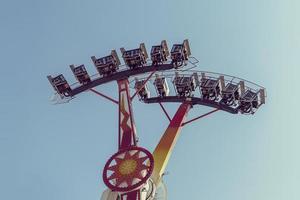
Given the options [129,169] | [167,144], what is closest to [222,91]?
[167,144]

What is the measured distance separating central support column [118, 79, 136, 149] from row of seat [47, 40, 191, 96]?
1264mm

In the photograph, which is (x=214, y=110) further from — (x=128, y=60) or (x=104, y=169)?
(x=104, y=169)

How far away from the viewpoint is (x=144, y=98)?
139ft

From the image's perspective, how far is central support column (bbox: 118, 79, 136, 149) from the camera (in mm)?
33812

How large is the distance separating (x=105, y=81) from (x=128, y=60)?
2039mm

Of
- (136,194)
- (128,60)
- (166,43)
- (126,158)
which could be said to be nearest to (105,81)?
(128,60)

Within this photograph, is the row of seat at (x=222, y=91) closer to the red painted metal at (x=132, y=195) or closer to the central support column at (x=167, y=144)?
the central support column at (x=167, y=144)

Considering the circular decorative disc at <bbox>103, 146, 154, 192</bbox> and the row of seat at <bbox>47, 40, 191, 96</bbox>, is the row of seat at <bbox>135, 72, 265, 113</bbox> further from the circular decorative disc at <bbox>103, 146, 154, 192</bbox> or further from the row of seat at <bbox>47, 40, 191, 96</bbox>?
the circular decorative disc at <bbox>103, 146, 154, 192</bbox>

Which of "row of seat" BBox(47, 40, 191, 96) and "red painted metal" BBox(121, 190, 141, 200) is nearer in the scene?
"red painted metal" BBox(121, 190, 141, 200)

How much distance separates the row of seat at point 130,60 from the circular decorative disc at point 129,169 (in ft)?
22.5

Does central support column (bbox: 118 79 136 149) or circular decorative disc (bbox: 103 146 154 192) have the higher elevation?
central support column (bbox: 118 79 136 149)

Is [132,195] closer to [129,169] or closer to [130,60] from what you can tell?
[129,169]

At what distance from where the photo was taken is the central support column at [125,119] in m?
33.8

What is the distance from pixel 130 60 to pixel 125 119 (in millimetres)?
4357
